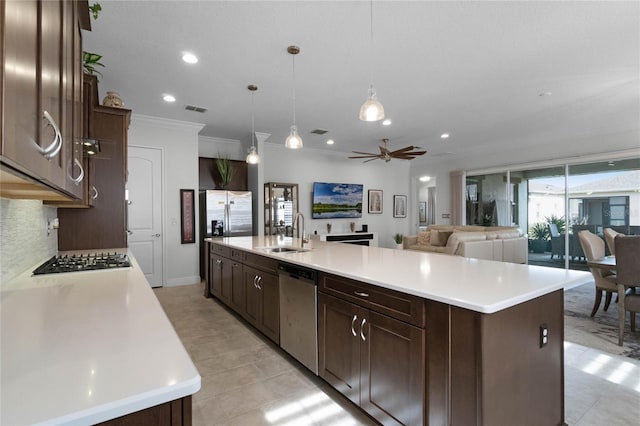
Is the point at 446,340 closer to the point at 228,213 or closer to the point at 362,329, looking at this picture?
the point at 362,329

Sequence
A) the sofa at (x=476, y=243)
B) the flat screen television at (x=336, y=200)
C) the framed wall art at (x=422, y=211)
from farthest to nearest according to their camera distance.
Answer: the framed wall art at (x=422, y=211), the flat screen television at (x=336, y=200), the sofa at (x=476, y=243)

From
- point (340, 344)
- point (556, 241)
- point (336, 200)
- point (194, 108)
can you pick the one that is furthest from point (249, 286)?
point (556, 241)

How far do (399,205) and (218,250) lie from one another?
639 centimetres

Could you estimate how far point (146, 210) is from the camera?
17.0 feet

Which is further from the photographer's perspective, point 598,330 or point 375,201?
point 375,201

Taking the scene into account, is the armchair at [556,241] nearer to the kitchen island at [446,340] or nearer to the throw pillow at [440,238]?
the throw pillow at [440,238]

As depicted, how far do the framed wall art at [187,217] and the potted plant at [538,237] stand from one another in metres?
7.45

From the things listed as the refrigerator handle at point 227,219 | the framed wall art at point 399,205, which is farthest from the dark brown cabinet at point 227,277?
the framed wall art at point 399,205

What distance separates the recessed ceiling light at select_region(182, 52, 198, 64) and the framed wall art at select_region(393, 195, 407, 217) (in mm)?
6986

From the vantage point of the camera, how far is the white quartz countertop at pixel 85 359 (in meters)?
0.58

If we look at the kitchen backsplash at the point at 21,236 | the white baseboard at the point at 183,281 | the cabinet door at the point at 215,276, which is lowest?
the white baseboard at the point at 183,281

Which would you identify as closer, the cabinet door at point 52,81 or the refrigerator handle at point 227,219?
the cabinet door at point 52,81

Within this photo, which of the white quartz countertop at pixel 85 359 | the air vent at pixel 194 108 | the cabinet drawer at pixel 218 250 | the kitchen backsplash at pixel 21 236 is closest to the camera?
the white quartz countertop at pixel 85 359

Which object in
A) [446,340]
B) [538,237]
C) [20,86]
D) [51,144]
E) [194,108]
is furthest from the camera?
[538,237]
